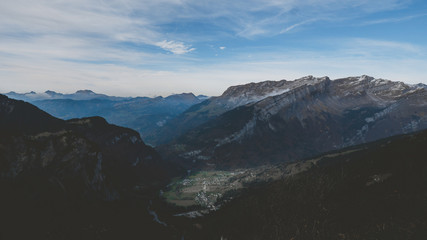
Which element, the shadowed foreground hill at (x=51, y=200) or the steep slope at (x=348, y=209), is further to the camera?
the shadowed foreground hill at (x=51, y=200)

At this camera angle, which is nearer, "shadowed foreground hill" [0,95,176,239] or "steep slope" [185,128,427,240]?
"steep slope" [185,128,427,240]

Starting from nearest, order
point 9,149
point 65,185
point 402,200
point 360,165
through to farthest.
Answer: point 402,200 → point 9,149 → point 65,185 → point 360,165

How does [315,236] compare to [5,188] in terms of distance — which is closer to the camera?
[315,236]

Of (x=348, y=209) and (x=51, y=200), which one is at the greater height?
(x=348, y=209)

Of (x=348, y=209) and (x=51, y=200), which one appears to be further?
(x=51, y=200)

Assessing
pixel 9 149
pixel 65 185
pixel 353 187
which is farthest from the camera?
pixel 65 185

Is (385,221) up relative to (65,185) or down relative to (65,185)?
up

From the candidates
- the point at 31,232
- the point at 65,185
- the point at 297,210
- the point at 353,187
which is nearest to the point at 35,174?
the point at 65,185

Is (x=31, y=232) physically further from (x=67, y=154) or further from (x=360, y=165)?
(x=360, y=165)
